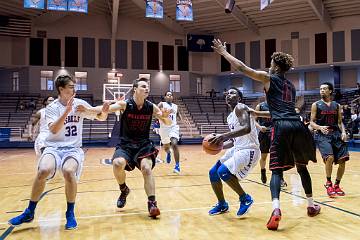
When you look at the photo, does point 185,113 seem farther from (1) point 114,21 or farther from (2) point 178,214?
(2) point 178,214

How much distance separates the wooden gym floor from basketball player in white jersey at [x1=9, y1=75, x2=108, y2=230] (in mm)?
212

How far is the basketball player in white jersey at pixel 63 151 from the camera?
3914 millimetres

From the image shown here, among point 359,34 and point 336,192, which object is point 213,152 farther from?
point 359,34

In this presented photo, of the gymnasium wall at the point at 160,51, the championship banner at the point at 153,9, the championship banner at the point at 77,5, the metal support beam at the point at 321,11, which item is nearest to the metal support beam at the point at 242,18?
the gymnasium wall at the point at 160,51

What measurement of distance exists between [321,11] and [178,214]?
24.0m

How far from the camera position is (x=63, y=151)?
4125mm

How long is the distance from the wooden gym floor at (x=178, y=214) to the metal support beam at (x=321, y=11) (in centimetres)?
1896

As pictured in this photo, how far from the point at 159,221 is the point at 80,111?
159cm

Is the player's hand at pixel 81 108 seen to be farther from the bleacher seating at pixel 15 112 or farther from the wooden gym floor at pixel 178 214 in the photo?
the bleacher seating at pixel 15 112

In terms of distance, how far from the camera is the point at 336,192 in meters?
5.68

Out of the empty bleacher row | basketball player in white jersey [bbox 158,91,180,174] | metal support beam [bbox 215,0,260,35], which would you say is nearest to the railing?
the empty bleacher row

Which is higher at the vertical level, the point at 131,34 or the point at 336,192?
the point at 131,34

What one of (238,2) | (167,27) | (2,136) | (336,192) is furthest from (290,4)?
(336,192)

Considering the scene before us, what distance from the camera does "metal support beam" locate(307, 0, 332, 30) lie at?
23547 millimetres
